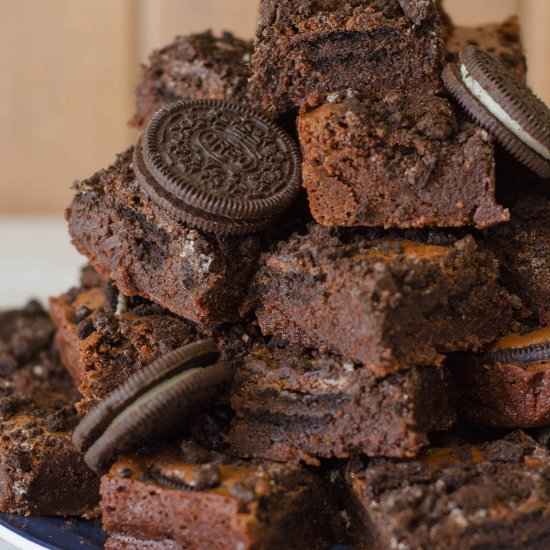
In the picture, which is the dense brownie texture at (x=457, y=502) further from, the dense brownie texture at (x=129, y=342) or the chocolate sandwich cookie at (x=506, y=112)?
the chocolate sandwich cookie at (x=506, y=112)

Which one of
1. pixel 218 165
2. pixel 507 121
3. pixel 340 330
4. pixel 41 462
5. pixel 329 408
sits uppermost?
pixel 507 121

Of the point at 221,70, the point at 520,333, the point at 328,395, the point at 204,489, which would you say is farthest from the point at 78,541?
the point at 221,70

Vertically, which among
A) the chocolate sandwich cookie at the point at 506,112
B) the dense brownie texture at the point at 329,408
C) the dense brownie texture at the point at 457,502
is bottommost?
the dense brownie texture at the point at 457,502

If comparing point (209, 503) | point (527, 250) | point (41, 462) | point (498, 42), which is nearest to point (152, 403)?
point (209, 503)

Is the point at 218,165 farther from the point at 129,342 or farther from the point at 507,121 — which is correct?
the point at 507,121

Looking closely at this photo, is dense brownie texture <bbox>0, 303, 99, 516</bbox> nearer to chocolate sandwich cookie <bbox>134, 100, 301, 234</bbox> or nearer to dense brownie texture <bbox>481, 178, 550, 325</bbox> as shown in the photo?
chocolate sandwich cookie <bbox>134, 100, 301, 234</bbox>

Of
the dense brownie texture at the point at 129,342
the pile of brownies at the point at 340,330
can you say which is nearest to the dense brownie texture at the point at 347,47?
the pile of brownies at the point at 340,330

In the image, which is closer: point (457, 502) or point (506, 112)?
point (457, 502)

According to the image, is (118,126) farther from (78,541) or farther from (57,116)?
(78,541)
